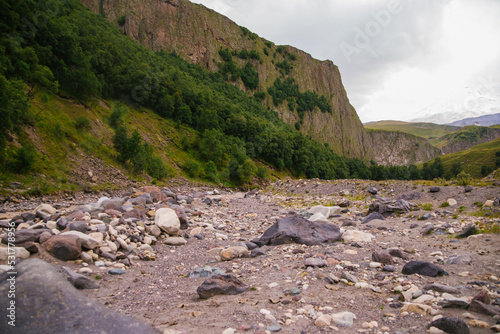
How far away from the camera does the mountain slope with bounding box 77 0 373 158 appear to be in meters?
120

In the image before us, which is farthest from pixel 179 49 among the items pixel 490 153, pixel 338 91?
pixel 490 153

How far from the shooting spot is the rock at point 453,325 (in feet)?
11.6

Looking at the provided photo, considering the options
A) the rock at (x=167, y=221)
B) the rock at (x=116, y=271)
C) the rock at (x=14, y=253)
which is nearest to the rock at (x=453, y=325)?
the rock at (x=116, y=271)

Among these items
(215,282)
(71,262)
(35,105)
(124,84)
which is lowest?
(71,262)

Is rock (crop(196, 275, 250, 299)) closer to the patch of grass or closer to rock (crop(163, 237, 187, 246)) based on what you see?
rock (crop(163, 237, 187, 246))

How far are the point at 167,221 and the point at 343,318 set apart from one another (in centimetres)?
944

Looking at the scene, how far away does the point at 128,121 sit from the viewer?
49.6 m

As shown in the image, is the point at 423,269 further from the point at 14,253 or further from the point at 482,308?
the point at 14,253

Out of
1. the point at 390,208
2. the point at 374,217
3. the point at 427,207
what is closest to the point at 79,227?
the point at 374,217

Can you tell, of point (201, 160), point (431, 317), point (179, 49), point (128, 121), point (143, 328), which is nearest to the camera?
point (143, 328)

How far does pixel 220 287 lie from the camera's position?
576 centimetres

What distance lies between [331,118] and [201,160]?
477 feet

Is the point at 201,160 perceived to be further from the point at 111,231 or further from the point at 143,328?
the point at 143,328

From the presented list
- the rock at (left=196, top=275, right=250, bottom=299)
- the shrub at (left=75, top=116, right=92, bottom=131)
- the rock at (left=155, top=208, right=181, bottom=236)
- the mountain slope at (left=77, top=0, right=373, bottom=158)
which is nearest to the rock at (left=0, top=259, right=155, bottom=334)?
the rock at (left=196, top=275, right=250, bottom=299)
